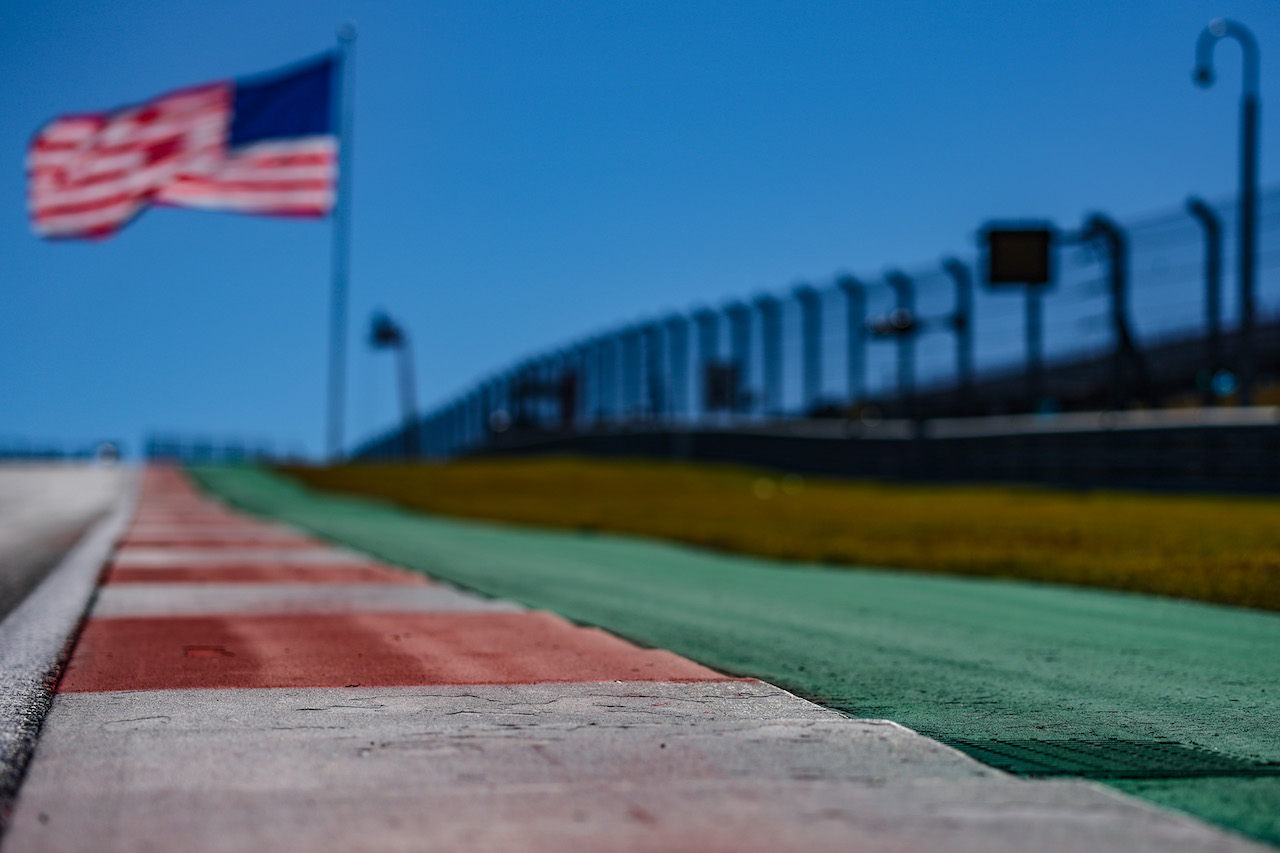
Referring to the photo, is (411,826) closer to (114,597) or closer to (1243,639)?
(1243,639)

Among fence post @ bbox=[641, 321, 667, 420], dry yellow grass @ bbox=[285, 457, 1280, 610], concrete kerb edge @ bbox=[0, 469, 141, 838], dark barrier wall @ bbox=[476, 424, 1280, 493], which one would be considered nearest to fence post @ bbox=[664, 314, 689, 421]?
fence post @ bbox=[641, 321, 667, 420]

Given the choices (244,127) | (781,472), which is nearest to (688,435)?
(781,472)

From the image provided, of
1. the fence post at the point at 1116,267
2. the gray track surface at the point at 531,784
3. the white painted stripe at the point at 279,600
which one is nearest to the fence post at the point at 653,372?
the fence post at the point at 1116,267

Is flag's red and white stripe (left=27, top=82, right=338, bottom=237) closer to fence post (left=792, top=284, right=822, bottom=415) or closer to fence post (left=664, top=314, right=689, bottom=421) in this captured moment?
fence post (left=792, top=284, right=822, bottom=415)

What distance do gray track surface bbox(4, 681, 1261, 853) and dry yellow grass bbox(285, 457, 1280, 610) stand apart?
6323 mm

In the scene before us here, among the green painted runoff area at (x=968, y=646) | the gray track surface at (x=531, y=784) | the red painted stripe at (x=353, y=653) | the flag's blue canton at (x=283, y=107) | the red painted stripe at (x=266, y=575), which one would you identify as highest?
the flag's blue canton at (x=283, y=107)

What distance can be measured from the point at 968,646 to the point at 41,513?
1899cm

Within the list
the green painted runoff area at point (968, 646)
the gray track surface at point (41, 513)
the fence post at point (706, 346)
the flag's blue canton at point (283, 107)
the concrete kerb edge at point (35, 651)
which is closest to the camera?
the concrete kerb edge at point (35, 651)

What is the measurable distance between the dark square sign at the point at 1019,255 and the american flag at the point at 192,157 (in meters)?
11.5

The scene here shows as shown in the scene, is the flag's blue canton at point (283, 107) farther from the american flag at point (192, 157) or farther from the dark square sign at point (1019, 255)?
the dark square sign at point (1019, 255)

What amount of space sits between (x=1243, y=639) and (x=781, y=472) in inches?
1182

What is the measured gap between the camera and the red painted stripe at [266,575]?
10586mm

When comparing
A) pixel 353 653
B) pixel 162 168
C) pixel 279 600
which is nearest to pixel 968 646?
pixel 353 653

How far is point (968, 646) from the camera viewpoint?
7.20 meters
